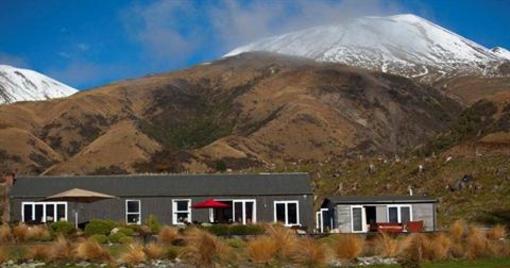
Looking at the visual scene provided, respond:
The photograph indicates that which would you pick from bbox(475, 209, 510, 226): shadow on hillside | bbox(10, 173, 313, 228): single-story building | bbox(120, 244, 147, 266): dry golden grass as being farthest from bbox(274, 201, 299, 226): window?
bbox(120, 244, 147, 266): dry golden grass

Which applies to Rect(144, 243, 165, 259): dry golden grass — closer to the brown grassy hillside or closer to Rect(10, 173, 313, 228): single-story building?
Rect(10, 173, 313, 228): single-story building

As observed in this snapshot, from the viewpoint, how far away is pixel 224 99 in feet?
563

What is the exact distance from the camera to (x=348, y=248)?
71.5 ft

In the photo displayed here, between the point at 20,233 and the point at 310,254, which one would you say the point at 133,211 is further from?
the point at 310,254

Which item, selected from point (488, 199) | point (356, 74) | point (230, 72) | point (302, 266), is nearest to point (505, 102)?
point (488, 199)

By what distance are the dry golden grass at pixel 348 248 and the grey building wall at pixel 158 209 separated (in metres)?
18.1

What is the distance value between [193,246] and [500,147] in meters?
44.8

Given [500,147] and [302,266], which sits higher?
[500,147]

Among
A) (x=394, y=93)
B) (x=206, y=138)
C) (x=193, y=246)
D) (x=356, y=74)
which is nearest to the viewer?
(x=193, y=246)

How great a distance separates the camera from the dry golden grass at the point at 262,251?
69.0ft

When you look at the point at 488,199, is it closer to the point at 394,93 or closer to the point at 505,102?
the point at 505,102

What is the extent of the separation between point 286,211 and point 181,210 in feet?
18.1

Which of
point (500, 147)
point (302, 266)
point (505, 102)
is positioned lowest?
point (302, 266)

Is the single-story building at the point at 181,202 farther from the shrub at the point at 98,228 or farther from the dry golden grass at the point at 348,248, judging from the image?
the dry golden grass at the point at 348,248
